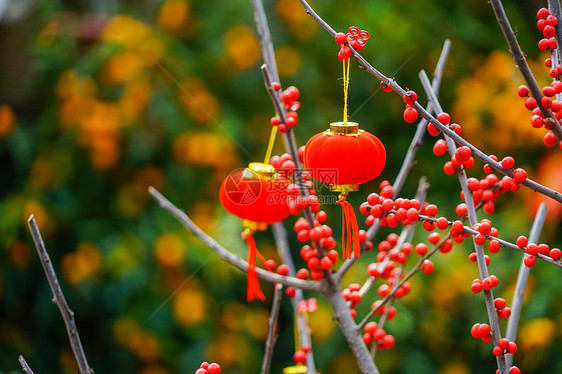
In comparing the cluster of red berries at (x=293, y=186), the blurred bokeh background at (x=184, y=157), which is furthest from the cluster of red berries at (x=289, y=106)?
the blurred bokeh background at (x=184, y=157)

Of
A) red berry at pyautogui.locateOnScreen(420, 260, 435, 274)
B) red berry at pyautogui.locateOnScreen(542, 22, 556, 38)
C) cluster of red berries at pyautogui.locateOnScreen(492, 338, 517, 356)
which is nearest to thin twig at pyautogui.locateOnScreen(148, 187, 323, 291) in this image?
red berry at pyautogui.locateOnScreen(420, 260, 435, 274)

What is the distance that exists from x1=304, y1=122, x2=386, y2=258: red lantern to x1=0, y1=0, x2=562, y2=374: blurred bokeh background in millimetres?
821

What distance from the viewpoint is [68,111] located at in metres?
1.54

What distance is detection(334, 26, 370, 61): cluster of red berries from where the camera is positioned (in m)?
0.47

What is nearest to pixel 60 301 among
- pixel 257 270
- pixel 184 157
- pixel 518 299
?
pixel 257 270

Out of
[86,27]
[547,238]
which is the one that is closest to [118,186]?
[86,27]

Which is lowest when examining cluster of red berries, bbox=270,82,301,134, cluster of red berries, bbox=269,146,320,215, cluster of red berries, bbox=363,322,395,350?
cluster of red berries, bbox=363,322,395,350

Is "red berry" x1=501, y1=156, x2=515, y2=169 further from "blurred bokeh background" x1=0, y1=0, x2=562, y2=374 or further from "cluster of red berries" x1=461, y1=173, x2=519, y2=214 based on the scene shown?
"blurred bokeh background" x1=0, y1=0, x2=562, y2=374

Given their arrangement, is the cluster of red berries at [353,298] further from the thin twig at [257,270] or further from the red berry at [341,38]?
the red berry at [341,38]

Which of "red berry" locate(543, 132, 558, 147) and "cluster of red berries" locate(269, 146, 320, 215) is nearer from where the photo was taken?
"red berry" locate(543, 132, 558, 147)

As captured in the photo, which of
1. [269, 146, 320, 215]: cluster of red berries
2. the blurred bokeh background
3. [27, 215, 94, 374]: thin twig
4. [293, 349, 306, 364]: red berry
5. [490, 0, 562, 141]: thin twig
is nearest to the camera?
[490, 0, 562, 141]: thin twig

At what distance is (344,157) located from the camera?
55 cm

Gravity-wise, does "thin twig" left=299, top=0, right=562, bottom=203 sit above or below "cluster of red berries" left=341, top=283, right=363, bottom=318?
above

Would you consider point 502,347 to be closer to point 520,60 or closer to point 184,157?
point 520,60
